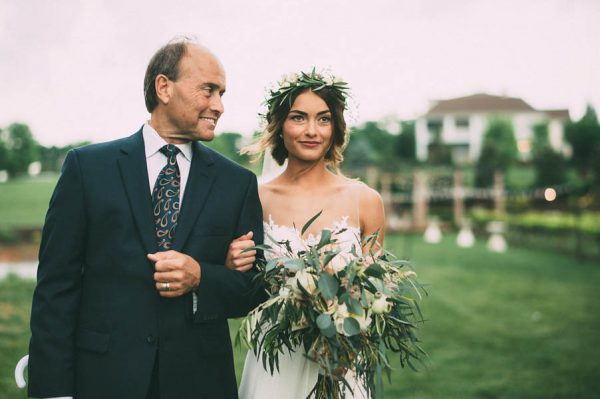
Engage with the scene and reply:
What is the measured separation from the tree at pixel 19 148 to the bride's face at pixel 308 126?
690cm

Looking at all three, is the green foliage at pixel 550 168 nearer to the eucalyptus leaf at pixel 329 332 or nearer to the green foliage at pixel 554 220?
the green foliage at pixel 554 220

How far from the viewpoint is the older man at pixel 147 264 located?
2.43m

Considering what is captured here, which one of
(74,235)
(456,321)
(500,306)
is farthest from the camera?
(500,306)

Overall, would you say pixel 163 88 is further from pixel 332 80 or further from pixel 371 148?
pixel 371 148

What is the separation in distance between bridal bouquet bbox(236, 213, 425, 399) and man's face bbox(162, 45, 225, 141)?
2.35 feet

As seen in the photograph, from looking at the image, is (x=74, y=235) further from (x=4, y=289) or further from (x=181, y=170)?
(x=4, y=289)

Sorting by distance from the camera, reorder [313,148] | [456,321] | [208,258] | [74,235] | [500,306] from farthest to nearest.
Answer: [500,306]
[456,321]
[313,148]
[208,258]
[74,235]

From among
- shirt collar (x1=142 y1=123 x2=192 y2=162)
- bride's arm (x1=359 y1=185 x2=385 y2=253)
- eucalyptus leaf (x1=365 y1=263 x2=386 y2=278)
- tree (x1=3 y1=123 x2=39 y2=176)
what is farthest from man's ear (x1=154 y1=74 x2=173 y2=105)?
tree (x1=3 y1=123 x2=39 y2=176)

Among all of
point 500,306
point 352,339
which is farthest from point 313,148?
point 500,306

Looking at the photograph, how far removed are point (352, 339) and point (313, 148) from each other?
1.26 metres

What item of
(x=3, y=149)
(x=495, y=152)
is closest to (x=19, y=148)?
(x=3, y=149)

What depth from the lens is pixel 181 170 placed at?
271 centimetres

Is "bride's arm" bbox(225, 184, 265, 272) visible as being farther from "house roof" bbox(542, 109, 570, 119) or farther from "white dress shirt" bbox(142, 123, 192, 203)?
"house roof" bbox(542, 109, 570, 119)

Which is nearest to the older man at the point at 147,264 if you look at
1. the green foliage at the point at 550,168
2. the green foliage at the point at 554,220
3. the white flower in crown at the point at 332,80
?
the white flower in crown at the point at 332,80
